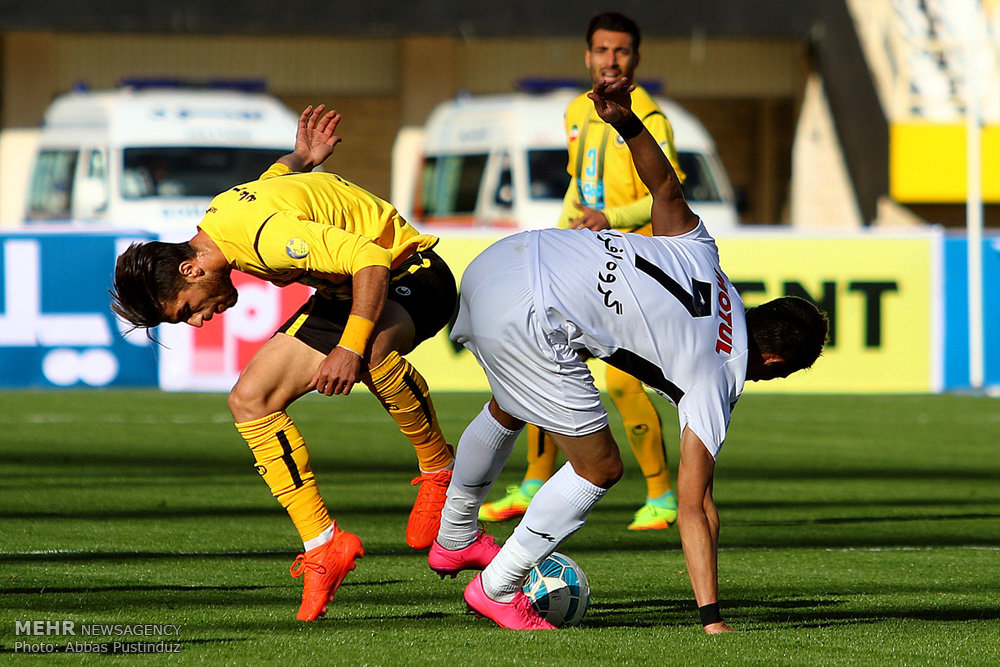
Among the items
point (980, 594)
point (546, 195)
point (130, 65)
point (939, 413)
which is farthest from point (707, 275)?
point (130, 65)

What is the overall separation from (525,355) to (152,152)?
13.8 metres

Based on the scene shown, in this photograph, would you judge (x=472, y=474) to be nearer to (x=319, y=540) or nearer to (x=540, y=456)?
(x=319, y=540)

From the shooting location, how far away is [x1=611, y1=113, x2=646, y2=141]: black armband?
555 cm

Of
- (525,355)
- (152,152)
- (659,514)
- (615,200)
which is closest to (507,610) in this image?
(525,355)

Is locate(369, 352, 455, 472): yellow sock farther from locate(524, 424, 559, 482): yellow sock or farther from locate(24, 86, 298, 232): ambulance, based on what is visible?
locate(24, 86, 298, 232): ambulance

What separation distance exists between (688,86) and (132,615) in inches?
938

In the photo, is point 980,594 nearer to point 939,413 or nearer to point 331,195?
point 331,195

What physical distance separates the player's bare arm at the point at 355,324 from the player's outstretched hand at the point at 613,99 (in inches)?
33.9

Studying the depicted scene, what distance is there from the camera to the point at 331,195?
597 centimetres

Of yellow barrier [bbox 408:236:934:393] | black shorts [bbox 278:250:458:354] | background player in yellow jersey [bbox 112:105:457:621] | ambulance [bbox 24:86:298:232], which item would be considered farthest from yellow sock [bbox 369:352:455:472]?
ambulance [bbox 24:86:298:232]

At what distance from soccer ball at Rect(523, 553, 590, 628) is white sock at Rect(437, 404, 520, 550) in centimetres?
37

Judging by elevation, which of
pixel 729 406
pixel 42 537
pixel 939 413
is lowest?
pixel 939 413

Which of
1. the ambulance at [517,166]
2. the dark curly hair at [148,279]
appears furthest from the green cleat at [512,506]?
the ambulance at [517,166]

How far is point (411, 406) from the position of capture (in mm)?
6270
